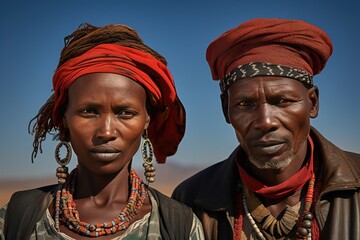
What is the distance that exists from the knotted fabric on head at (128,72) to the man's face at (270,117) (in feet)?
1.90

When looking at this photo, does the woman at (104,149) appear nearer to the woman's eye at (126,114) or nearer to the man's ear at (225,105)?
the woman's eye at (126,114)

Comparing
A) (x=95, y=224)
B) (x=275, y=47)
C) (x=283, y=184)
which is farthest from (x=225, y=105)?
(x=95, y=224)

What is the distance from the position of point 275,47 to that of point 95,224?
6.92 ft

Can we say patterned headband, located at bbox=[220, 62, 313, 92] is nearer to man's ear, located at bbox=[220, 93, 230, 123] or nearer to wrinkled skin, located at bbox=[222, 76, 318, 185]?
wrinkled skin, located at bbox=[222, 76, 318, 185]

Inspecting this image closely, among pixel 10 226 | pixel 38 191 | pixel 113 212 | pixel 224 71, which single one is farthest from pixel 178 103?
pixel 10 226

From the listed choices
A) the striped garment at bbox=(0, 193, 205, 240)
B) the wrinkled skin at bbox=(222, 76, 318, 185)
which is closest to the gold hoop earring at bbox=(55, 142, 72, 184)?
the striped garment at bbox=(0, 193, 205, 240)

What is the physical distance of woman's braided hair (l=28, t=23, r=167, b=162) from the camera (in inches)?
143

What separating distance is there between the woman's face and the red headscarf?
107cm

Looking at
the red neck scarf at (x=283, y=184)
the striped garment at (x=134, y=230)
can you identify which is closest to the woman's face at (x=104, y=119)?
the striped garment at (x=134, y=230)

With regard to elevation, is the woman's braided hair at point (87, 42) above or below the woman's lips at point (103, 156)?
above

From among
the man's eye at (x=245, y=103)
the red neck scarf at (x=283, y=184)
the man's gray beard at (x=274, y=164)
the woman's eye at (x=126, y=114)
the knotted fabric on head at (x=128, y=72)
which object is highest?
the knotted fabric on head at (x=128, y=72)

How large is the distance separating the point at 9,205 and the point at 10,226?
18cm

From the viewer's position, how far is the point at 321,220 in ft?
12.4

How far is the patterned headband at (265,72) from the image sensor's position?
3.88 metres
